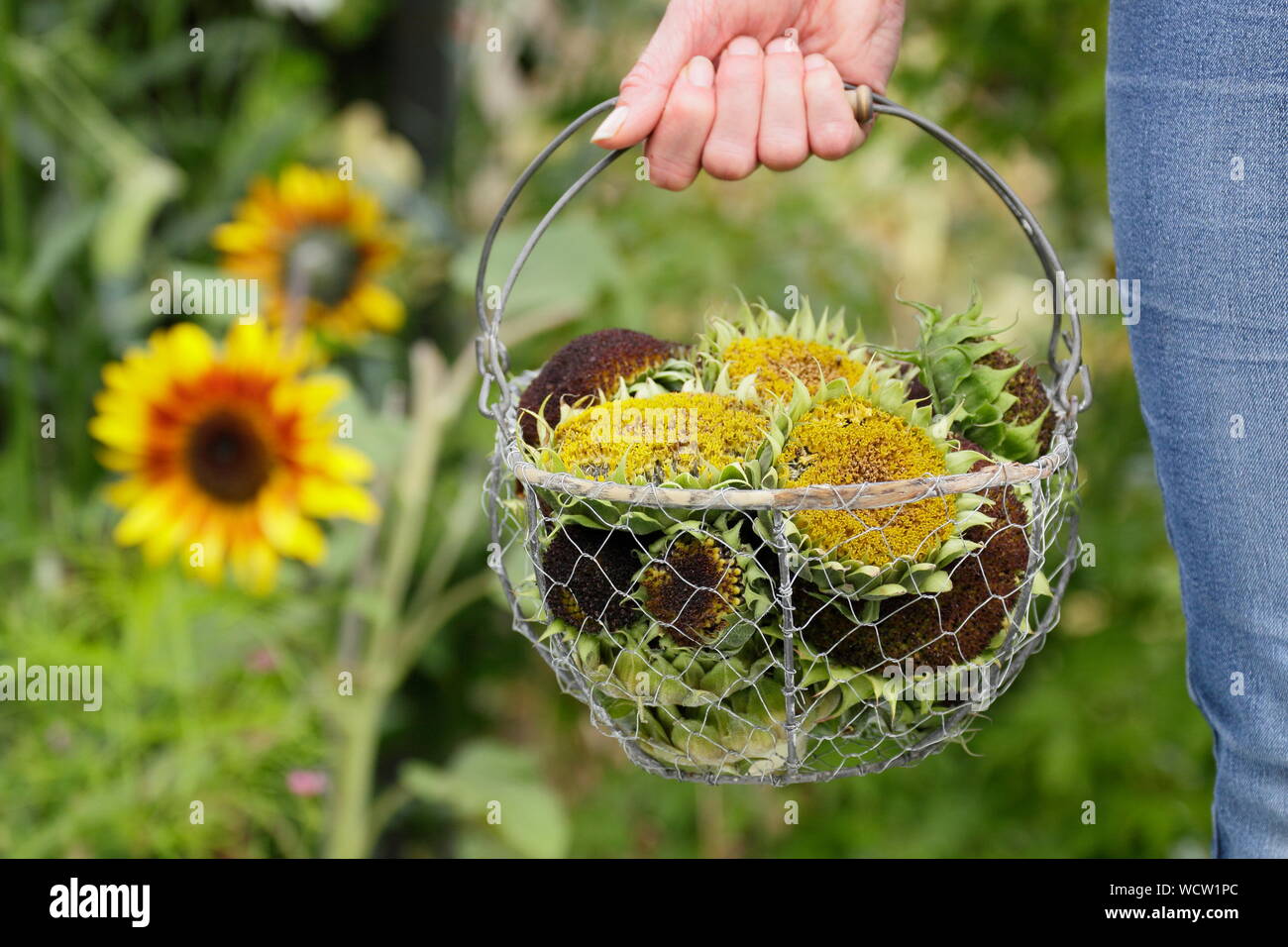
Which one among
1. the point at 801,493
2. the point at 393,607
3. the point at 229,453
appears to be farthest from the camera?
the point at 393,607

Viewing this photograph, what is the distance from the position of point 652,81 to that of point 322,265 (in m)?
0.79

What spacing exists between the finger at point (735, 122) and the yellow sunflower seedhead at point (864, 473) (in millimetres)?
159

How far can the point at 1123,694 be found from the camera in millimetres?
1396

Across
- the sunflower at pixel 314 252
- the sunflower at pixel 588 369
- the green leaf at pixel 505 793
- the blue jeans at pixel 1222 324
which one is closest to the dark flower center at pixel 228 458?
the sunflower at pixel 314 252

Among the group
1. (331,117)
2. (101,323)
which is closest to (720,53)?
(101,323)

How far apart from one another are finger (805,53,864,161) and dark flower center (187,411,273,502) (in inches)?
26.2

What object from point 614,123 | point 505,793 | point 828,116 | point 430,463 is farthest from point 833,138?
point 505,793

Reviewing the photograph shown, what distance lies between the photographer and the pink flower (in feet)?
3.99

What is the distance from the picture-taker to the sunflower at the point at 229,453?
1.15m

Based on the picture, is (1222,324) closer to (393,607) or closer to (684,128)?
(684,128)

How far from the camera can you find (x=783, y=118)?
0.67 m
